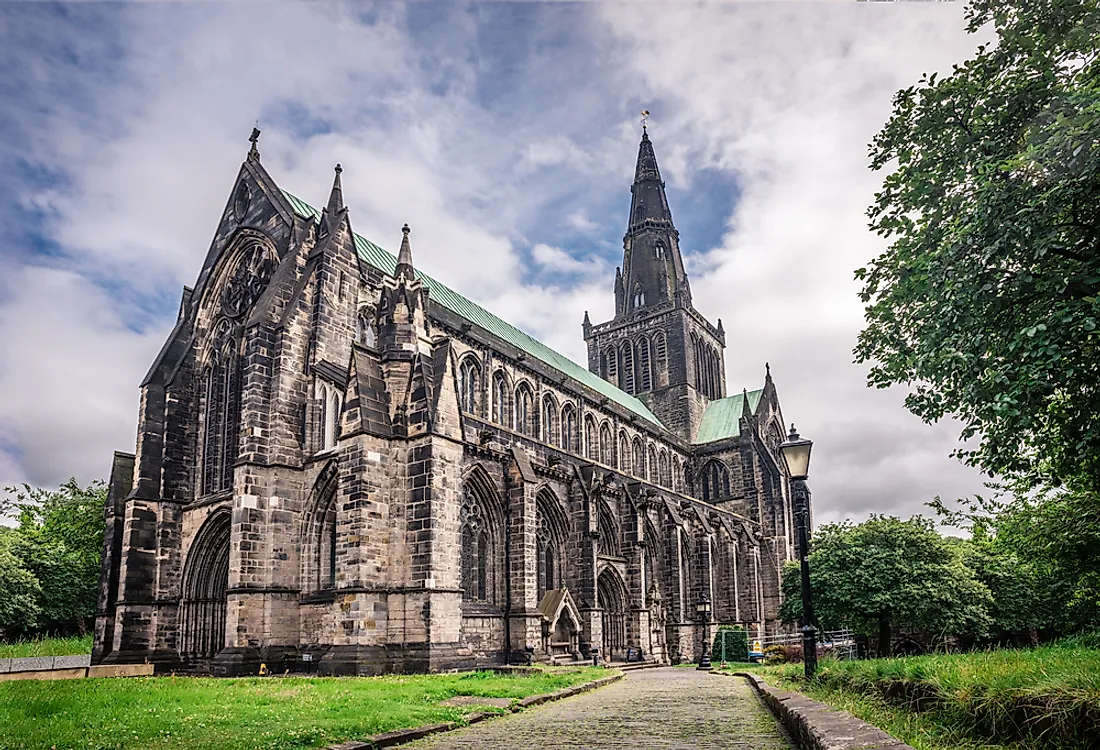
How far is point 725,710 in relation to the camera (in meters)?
13.7

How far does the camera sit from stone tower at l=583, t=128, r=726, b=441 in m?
56.2

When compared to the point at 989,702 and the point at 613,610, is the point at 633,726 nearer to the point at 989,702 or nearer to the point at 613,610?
the point at 989,702

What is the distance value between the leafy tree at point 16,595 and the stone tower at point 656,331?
118 feet

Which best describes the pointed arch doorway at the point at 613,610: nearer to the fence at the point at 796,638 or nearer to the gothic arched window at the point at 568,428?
the gothic arched window at the point at 568,428

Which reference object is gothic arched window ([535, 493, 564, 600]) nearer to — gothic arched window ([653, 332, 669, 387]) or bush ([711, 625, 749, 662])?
bush ([711, 625, 749, 662])

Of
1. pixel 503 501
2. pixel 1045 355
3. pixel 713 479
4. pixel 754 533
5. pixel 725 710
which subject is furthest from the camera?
pixel 713 479

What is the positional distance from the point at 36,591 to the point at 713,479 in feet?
123

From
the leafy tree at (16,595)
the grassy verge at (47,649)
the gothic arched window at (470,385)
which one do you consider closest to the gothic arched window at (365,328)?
the gothic arched window at (470,385)

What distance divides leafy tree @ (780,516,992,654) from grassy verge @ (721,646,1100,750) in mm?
24492

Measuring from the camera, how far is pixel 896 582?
33344 mm

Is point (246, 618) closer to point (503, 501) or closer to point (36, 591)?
point (503, 501)

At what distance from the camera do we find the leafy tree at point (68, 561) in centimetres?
3919

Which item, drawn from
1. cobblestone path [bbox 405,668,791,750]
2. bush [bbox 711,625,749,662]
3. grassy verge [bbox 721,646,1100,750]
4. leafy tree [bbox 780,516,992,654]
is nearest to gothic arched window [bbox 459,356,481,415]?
bush [bbox 711,625,749,662]

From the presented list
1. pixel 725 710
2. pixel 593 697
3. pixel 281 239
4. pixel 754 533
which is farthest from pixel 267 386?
pixel 754 533
